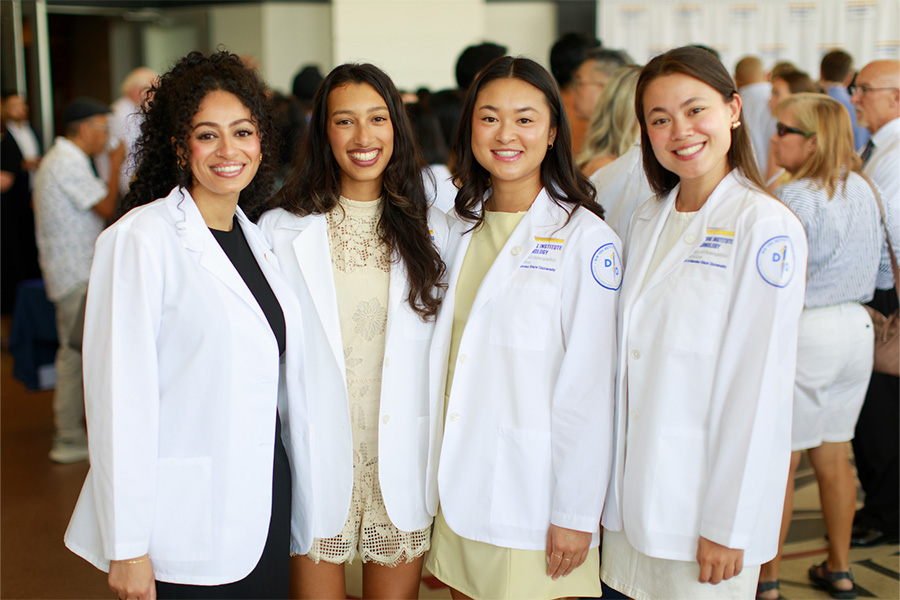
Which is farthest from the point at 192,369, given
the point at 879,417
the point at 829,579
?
the point at 879,417

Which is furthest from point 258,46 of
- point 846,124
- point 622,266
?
point 622,266

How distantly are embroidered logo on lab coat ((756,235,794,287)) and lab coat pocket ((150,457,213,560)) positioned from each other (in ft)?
4.23

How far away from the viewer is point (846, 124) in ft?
9.50

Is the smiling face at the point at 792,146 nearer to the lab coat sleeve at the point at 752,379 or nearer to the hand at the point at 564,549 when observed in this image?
the lab coat sleeve at the point at 752,379

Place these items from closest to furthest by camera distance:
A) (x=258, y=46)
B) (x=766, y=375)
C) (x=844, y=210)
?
(x=766, y=375), (x=844, y=210), (x=258, y=46)

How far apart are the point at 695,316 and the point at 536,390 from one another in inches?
16.2

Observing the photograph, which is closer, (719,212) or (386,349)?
(719,212)

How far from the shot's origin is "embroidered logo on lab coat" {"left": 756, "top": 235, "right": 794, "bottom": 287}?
5.32ft

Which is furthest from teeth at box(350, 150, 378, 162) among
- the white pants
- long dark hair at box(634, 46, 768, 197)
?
the white pants

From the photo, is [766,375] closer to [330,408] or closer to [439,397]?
Result: [439,397]

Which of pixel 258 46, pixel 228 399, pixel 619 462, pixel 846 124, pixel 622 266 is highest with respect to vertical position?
pixel 258 46

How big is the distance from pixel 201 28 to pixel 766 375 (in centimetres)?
942

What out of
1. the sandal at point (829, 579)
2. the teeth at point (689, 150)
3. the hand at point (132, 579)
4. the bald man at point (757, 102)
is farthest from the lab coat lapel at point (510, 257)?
the bald man at point (757, 102)

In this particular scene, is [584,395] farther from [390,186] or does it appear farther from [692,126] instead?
[390,186]
